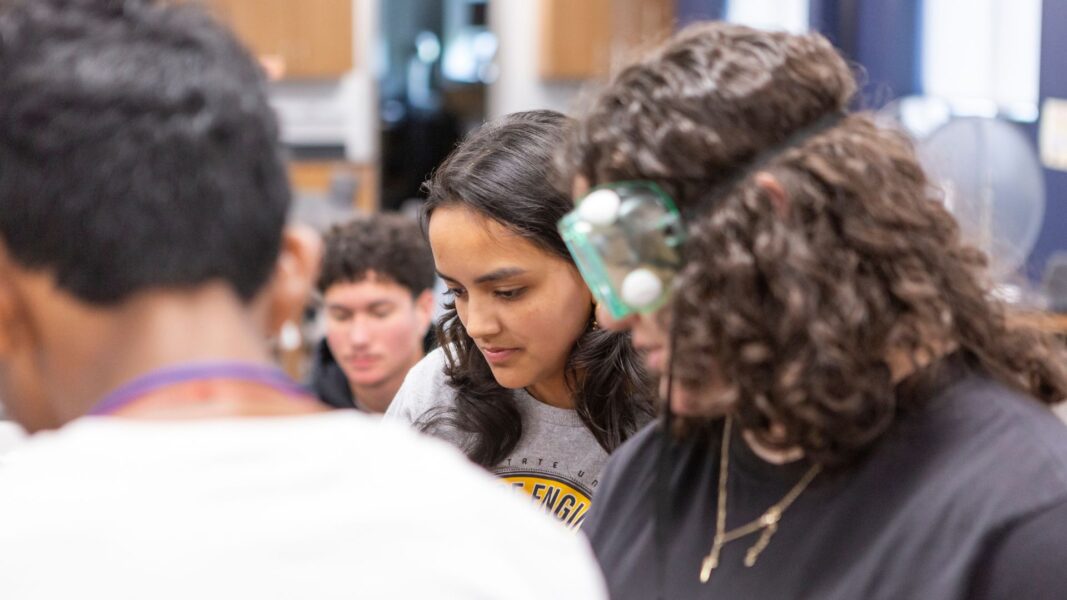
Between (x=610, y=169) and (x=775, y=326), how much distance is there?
216mm

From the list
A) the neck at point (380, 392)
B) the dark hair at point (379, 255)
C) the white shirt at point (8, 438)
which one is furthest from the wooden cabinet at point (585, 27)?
the white shirt at point (8, 438)

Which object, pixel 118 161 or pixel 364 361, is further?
pixel 364 361

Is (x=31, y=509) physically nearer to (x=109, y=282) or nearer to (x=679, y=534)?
(x=109, y=282)

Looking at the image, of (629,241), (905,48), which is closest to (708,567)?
(629,241)

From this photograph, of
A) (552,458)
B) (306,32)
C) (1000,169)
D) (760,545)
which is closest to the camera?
(760,545)

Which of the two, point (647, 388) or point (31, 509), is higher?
point (31, 509)

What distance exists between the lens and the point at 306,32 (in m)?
7.72

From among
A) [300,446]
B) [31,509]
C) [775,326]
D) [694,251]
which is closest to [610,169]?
[694,251]

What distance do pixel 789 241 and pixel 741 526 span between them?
34cm

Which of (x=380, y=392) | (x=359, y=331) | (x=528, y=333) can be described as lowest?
(x=380, y=392)

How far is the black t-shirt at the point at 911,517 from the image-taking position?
1.16m

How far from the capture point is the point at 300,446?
77 cm

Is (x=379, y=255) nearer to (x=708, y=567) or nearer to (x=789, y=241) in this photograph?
(x=708, y=567)

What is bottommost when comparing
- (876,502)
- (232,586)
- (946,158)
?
(876,502)
